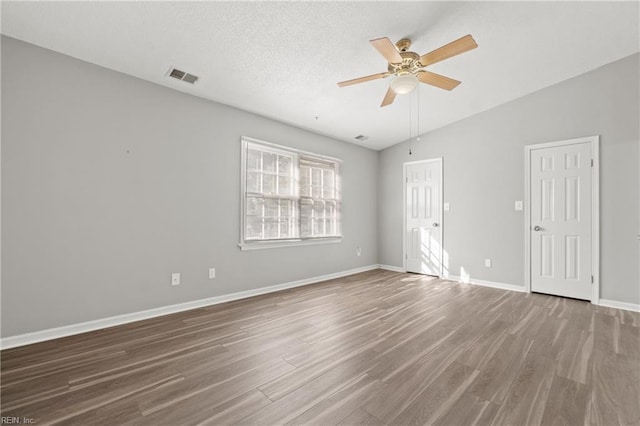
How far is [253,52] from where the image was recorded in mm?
2848

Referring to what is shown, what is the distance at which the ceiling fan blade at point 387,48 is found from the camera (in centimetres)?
222

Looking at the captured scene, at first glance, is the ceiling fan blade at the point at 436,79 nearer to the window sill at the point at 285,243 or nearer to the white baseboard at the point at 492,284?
the window sill at the point at 285,243

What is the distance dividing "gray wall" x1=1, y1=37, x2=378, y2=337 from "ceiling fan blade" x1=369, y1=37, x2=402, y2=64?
174 centimetres

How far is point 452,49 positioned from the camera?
2.33 meters

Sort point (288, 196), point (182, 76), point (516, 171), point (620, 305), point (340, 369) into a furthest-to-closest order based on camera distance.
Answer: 1. point (288, 196)
2. point (516, 171)
3. point (620, 305)
4. point (182, 76)
5. point (340, 369)

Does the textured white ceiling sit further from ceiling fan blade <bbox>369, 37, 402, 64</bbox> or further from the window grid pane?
the window grid pane

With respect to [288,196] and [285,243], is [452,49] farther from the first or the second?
[285,243]

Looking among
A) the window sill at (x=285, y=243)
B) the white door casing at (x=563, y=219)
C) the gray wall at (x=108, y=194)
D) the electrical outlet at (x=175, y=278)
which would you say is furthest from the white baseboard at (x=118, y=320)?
the white door casing at (x=563, y=219)

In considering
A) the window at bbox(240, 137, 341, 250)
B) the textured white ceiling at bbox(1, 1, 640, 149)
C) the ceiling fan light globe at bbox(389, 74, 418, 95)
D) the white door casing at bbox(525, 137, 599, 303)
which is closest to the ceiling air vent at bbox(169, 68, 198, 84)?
the textured white ceiling at bbox(1, 1, 640, 149)

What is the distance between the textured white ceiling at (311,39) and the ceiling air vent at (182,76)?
67mm

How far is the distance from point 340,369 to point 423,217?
4120 mm

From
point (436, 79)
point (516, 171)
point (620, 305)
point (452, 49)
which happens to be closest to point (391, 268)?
point (516, 171)

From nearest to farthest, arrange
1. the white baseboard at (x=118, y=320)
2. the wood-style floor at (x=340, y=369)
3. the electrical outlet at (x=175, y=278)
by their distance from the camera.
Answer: the wood-style floor at (x=340, y=369)
the white baseboard at (x=118, y=320)
the electrical outlet at (x=175, y=278)

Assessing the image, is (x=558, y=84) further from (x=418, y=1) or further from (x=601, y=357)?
(x=601, y=357)
